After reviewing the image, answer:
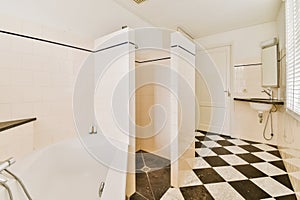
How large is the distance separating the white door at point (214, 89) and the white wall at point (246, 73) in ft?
0.41

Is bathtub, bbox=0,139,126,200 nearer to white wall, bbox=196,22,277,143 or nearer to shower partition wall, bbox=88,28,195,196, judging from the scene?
shower partition wall, bbox=88,28,195,196

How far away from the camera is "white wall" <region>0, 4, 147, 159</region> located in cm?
126

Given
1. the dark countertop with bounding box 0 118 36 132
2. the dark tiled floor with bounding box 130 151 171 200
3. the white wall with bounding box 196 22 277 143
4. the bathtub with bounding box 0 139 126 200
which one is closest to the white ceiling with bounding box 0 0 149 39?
the dark countertop with bounding box 0 118 36 132

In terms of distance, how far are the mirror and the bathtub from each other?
274 centimetres

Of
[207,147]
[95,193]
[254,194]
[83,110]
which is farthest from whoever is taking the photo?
[207,147]

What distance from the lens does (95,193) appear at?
1.33 metres

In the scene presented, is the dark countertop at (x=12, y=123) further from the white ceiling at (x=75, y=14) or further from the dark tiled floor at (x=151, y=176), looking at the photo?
the dark tiled floor at (x=151, y=176)

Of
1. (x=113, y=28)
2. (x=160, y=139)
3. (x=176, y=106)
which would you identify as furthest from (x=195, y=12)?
(x=160, y=139)

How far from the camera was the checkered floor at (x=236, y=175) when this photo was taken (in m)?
1.52

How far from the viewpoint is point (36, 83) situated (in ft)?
4.71

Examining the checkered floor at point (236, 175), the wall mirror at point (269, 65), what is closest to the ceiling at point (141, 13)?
the wall mirror at point (269, 65)

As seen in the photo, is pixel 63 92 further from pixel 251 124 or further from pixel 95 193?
pixel 251 124

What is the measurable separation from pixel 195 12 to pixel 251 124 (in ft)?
7.44

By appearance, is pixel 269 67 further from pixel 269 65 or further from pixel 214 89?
pixel 214 89
